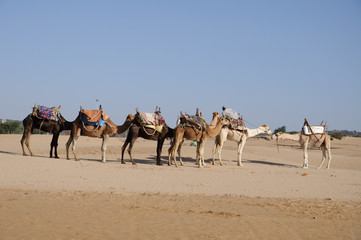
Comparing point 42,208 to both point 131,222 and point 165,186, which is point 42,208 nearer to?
point 131,222

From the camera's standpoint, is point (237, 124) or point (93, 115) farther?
point (237, 124)

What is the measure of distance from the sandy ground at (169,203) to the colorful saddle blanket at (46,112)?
2.21 m

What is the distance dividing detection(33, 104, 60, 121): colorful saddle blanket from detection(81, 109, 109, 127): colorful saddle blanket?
167cm

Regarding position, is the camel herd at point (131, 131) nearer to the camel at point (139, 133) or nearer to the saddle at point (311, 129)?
the camel at point (139, 133)

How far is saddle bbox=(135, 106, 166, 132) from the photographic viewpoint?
734 inches

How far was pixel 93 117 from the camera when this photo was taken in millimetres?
18516

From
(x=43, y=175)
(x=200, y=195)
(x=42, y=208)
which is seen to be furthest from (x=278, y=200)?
(x=43, y=175)

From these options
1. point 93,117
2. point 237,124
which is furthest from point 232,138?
point 93,117

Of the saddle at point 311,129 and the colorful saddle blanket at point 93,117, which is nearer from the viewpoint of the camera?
the colorful saddle blanket at point 93,117

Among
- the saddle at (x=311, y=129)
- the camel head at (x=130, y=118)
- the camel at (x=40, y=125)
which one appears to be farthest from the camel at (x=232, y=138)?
the camel at (x=40, y=125)

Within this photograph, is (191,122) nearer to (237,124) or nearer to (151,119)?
(151,119)

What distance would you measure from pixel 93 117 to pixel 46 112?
2348mm

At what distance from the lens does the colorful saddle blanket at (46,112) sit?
1902 cm

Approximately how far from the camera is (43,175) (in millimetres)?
14406
